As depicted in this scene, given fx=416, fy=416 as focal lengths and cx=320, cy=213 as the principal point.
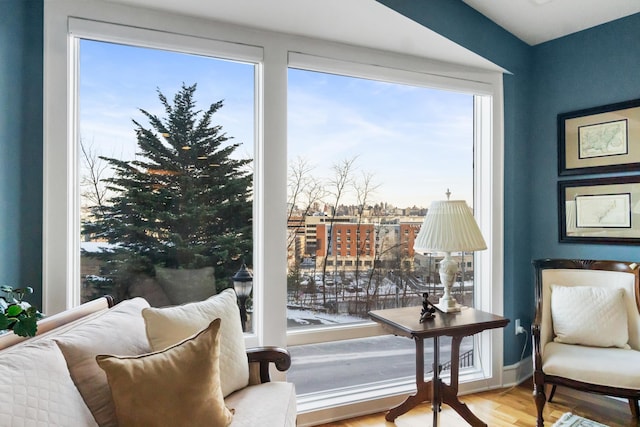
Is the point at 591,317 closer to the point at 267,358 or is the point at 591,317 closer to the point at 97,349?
the point at 267,358

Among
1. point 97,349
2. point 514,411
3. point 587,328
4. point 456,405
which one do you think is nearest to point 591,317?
point 587,328

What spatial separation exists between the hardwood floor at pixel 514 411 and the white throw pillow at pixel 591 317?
487mm

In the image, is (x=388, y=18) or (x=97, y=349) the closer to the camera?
(x=97, y=349)

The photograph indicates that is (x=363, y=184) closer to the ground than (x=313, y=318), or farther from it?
farther from it

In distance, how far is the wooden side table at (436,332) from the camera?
223 cm

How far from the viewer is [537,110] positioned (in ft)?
10.9

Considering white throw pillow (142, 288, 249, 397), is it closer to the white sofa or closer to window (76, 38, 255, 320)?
the white sofa

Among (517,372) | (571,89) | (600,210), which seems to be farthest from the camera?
(517,372)

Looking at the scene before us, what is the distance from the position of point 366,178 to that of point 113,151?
1.55 metres

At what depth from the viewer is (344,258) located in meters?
2.77

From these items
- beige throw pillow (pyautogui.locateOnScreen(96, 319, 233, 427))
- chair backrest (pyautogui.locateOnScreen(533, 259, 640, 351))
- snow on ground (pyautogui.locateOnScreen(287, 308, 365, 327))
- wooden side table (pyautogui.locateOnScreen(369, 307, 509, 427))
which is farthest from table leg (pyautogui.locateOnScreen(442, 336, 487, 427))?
beige throw pillow (pyautogui.locateOnScreen(96, 319, 233, 427))

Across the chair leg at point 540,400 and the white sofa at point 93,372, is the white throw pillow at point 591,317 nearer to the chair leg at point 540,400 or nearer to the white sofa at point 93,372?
the chair leg at point 540,400

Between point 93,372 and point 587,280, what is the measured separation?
2954 millimetres

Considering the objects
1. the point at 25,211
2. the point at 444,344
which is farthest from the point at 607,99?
the point at 25,211
